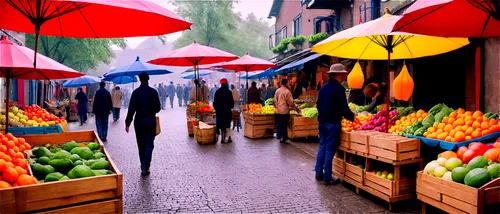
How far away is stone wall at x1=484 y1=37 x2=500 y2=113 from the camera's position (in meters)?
6.79

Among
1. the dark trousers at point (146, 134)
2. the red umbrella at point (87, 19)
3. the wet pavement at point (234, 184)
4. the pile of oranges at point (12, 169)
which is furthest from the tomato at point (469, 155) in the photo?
the dark trousers at point (146, 134)

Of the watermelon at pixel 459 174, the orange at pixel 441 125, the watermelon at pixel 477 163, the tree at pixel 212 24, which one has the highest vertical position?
the tree at pixel 212 24

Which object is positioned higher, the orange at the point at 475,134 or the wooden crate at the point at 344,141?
the orange at the point at 475,134

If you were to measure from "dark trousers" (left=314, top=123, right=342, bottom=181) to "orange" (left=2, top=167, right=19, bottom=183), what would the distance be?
459cm

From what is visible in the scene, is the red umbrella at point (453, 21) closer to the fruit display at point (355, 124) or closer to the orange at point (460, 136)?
the orange at point (460, 136)

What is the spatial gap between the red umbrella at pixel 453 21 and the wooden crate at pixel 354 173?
230cm

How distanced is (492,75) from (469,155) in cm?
332

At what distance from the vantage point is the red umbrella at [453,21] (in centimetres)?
430

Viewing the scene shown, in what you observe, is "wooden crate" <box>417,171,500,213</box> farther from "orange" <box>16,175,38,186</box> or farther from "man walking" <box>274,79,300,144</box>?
"man walking" <box>274,79,300,144</box>

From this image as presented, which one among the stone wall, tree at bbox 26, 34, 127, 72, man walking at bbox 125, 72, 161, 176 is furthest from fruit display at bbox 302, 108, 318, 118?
tree at bbox 26, 34, 127, 72

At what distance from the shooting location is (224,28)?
130ft

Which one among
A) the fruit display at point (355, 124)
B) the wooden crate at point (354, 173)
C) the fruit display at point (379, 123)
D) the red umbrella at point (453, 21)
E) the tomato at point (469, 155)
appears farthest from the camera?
the fruit display at point (355, 124)

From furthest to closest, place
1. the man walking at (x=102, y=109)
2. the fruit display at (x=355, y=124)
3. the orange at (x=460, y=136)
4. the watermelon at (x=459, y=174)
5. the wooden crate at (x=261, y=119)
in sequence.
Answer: the wooden crate at (x=261, y=119)
the man walking at (x=102, y=109)
the fruit display at (x=355, y=124)
the orange at (x=460, y=136)
the watermelon at (x=459, y=174)

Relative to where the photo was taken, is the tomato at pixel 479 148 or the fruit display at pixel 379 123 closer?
the tomato at pixel 479 148
